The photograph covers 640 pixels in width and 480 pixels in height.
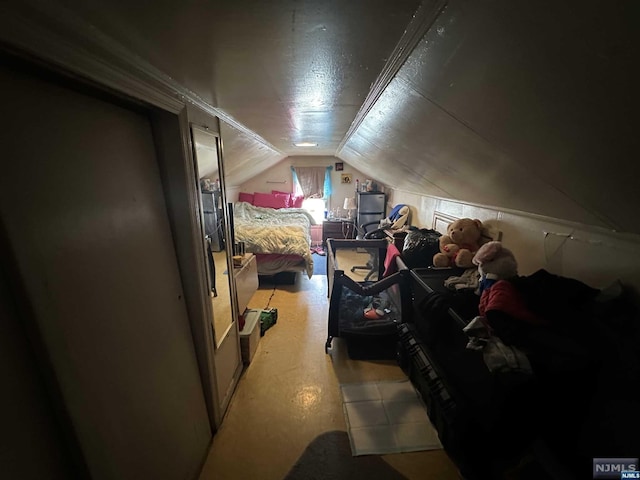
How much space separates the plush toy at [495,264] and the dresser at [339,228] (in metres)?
3.97

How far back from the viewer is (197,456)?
1398 millimetres

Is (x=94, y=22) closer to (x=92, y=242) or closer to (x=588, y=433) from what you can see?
(x=92, y=242)

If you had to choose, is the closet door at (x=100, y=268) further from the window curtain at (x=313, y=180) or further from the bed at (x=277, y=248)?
the window curtain at (x=313, y=180)

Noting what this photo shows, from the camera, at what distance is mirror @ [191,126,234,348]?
1572 mm

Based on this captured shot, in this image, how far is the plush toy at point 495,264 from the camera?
132 cm

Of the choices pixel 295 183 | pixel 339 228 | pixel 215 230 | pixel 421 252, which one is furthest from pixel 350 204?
pixel 215 230

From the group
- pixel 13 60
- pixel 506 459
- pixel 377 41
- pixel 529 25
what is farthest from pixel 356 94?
pixel 506 459

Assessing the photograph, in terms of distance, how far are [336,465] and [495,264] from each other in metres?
1.40

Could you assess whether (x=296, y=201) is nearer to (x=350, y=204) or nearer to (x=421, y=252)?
(x=350, y=204)

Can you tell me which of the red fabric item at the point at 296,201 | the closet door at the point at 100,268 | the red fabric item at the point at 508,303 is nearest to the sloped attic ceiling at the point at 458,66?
the closet door at the point at 100,268

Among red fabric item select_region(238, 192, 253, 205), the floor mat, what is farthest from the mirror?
red fabric item select_region(238, 192, 253, 205)

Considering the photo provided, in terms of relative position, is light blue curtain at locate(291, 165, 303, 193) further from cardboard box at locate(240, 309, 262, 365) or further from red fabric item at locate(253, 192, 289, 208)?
cardboard box at locate(240, 309, 262, 365)

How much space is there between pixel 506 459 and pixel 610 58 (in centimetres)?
147

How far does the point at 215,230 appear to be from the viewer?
1748 mm
